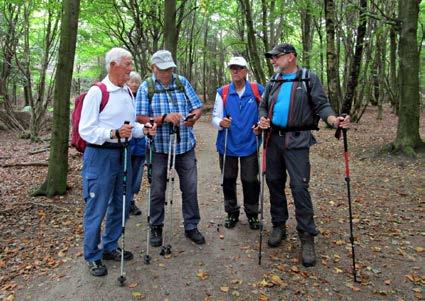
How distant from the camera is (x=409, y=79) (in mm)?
10250

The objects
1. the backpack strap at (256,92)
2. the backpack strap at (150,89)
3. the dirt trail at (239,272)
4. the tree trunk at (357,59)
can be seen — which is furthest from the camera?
the tree trunk at (357,59)

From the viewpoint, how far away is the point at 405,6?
32.9ft

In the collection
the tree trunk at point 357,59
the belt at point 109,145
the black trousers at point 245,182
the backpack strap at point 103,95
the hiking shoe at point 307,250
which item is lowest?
the hiking shoe at point 307,250

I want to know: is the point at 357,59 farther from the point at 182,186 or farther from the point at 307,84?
the point at 182,186

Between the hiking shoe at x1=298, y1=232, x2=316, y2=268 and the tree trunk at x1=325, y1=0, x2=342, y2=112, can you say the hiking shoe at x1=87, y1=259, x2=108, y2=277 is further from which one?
the tree trunk at x1=325, y1=0, x2=342, y2=112

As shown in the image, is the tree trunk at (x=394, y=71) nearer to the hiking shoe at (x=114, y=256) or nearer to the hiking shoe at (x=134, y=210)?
the hiking shoe at (x=134, y=210)

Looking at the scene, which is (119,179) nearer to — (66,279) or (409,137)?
(66,279)

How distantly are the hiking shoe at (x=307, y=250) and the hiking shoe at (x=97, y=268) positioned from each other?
2.49 metres

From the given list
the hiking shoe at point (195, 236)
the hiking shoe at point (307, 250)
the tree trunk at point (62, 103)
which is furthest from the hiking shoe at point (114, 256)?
the tree trunk at point (62, 103)

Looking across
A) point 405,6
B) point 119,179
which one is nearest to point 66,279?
point 119,179

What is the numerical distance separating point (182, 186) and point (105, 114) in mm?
1633

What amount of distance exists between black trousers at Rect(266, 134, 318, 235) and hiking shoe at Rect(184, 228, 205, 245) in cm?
128

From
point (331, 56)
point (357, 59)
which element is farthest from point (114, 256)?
point (331, 56)

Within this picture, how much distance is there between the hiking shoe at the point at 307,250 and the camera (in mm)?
4758
